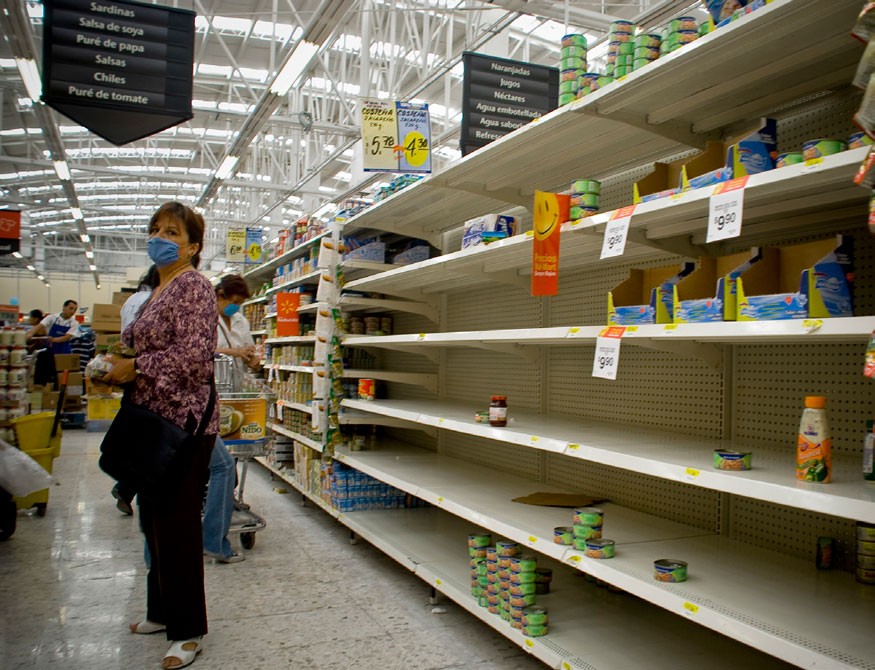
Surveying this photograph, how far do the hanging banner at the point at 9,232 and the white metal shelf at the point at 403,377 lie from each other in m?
12.5

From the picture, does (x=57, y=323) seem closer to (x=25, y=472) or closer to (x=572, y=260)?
(x=25, y=472)

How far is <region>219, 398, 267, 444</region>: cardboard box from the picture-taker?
14.2ft

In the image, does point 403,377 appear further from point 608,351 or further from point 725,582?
point 725,582

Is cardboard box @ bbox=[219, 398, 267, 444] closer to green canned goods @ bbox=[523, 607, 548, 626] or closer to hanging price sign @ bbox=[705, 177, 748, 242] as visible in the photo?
green canned goods @ bbox=[523, 607, 548, 626]

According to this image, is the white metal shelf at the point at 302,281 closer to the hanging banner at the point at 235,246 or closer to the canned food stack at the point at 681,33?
the canned food stack at the point at 681,33

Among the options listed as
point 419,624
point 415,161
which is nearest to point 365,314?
point 415,161

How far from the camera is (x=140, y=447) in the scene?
2.64 meters

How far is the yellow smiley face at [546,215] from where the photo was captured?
8.10ft

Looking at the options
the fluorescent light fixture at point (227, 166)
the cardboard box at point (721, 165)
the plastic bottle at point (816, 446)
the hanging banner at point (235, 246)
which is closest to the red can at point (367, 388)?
the cardboard box at point (721, 165)

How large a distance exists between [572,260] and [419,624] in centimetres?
183

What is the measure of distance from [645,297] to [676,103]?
68 cm

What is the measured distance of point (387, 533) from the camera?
13.5 ft

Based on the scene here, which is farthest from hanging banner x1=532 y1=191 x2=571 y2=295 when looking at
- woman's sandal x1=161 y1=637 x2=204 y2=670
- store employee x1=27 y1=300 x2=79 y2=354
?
store employee x1=27 y1=300 x2=79 y2=354

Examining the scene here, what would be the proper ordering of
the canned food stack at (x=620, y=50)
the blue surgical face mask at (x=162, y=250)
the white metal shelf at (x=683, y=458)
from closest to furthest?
1. the white metal shelf at (x=683, y=458)
2. the canned food stack at (x=620, y=50)
3. the blue surgical face mask at (x=162, y=250)
